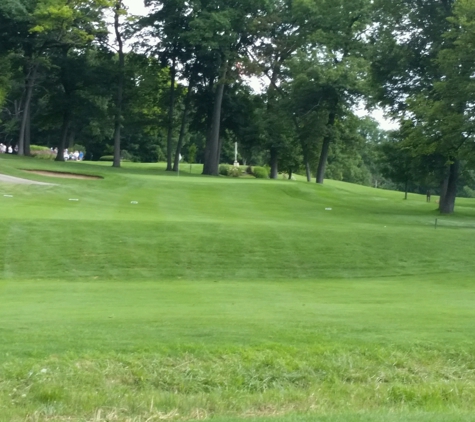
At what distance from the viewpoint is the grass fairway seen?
8.33 meters

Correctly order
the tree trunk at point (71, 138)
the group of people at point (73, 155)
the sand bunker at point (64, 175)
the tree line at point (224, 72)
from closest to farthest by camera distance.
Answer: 1. the sand bunker at point (64, 175)
2. the tree line at point (224, 72)
3. the tree trunk at point (71, 138)
4. the group of people at point (73, 155)

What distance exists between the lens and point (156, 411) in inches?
315

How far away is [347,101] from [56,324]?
136ft

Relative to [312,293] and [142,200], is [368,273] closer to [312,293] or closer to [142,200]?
[312,293]

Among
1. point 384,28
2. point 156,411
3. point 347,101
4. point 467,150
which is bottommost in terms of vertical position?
point 156,411

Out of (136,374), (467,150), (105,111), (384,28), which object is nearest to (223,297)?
(136,374)

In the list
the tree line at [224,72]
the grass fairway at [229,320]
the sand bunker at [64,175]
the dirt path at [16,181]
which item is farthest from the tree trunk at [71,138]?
the grass fairway at [229,320]

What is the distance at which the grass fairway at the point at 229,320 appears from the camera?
8328mm

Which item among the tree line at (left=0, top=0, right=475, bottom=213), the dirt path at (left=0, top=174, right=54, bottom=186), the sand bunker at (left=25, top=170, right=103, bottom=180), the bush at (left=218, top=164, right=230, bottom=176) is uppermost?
the tree line at (left=0, top=0, right=475, bottom=213)

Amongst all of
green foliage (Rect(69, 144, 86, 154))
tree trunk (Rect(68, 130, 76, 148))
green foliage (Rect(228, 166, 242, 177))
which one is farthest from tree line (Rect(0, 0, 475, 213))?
green foliage (Rect(69, 144, 86, 154))

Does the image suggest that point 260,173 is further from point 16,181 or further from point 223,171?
point 16,181

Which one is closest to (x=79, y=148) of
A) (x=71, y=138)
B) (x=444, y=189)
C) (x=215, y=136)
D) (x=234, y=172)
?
(x=71, y=138)

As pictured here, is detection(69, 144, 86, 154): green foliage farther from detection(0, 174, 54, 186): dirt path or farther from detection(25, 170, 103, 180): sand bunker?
detection(0, 174, 54, 186): dirt path

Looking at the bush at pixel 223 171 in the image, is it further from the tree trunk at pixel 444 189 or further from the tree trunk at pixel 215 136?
the tree trunk at pixel 444 189
